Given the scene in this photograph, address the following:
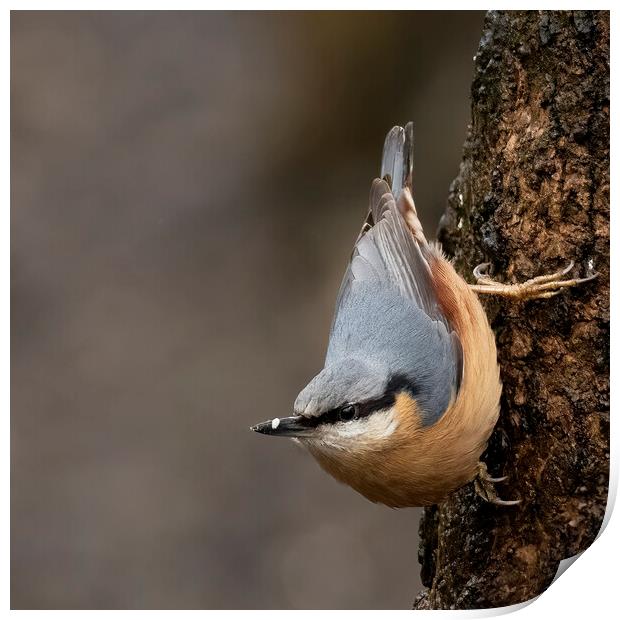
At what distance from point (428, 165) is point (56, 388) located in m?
1.23

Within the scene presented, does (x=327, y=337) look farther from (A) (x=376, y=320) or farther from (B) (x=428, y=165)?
(B) (x=428, y=165)

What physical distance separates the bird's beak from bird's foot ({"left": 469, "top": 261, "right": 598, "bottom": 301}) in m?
0.62

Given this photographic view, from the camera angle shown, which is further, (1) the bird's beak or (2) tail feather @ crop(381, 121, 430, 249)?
(2) tail feather @ crop(381, 121, 430, 249)

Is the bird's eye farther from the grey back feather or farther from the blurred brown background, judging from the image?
the blurred brown background

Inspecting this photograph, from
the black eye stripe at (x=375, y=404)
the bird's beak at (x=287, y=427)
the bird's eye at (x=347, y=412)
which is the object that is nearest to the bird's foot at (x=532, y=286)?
the black eye stripe at (x=375, y=404)

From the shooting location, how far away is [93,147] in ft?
6.86

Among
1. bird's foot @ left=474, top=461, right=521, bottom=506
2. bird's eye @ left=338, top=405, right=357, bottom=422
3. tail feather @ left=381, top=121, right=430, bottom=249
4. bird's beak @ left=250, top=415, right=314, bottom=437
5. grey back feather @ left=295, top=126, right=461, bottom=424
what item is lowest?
bird's foot @ left=474, top=461, right=521, bottom=506

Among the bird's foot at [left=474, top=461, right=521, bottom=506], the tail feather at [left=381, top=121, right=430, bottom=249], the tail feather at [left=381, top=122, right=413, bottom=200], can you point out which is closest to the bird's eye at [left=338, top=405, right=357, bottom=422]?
the bird's foot at [left=474, top=461, right=521, bottom=506]

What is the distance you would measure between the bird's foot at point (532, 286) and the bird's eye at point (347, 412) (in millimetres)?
510

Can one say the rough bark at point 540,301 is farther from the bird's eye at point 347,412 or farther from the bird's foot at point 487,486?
the bird's eye at point 347,412

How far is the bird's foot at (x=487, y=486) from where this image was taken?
7.73ft

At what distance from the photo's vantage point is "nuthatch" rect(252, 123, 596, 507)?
2121 millimetres

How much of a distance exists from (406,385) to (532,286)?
39cm
